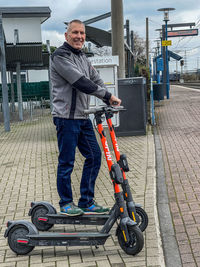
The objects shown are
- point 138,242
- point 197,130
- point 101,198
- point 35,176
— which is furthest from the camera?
point 197,130

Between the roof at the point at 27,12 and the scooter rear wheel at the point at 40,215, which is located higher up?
the roof at the point at 27,12

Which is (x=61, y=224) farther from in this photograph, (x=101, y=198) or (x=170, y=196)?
(x=170, y=196)

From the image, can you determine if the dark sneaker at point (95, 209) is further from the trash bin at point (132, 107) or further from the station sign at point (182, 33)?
the station sign at point (182, 33)

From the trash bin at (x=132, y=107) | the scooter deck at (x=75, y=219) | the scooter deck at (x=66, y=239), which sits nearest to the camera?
the scooter deck at (x=66, y=239)

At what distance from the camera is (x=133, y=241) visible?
147 inches

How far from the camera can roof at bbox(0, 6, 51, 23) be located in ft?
62.2

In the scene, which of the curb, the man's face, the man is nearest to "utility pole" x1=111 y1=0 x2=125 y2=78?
the curb

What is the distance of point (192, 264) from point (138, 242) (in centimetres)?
47

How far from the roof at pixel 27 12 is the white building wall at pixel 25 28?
16 centimetres

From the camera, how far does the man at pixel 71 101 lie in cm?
412

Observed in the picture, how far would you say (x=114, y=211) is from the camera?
384cm

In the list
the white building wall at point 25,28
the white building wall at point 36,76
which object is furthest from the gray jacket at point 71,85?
the white building wall at point 36,76

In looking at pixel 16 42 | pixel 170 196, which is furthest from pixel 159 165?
pixel 16 42

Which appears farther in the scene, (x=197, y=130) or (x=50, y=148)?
(x=197, y=130)
